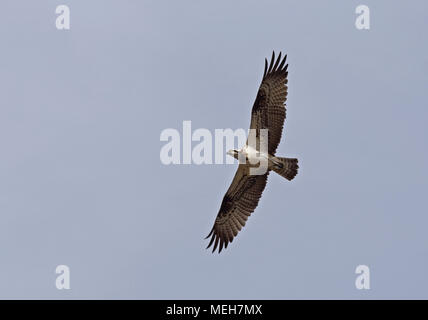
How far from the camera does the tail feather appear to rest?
690 inches

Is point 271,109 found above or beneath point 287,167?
above

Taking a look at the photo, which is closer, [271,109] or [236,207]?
[271,109]

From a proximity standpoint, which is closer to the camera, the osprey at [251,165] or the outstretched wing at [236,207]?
the osprey at [251,165]

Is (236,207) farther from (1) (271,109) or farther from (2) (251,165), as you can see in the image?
(1) (271,109)

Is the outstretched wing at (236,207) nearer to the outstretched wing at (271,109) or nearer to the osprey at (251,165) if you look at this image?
the osprey at (251,165)

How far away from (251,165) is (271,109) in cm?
123

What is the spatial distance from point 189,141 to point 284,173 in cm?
199

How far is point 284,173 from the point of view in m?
17.6

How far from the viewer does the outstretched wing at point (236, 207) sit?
18656 mm

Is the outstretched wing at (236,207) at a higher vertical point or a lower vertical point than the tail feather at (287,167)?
lower

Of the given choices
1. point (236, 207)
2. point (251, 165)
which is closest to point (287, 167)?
point (251, 165)

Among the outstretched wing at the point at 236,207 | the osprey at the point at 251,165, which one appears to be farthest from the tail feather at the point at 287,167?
the outstretched wing at the point at 236,207

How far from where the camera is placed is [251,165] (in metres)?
18.1
